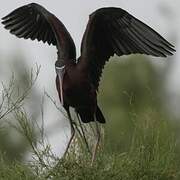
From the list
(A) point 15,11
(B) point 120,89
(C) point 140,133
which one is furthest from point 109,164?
(B) point 120,89

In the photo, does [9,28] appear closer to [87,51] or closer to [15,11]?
[15,11]

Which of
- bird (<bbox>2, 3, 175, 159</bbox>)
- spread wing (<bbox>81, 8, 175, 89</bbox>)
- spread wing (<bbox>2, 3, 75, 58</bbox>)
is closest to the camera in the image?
bird (<bbox>2, 3, 175, 159</bbox>)

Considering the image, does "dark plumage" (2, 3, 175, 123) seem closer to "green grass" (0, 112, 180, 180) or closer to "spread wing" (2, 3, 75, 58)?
"spread wing" (2, 3, 75, 58)

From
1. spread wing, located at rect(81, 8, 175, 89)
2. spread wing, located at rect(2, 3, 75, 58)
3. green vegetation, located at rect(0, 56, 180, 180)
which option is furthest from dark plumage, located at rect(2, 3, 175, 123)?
green vegetation, located at rect(0, 56, 180, 180)

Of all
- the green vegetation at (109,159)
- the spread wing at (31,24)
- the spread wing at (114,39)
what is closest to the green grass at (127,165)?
the green vegetation at (109,159)

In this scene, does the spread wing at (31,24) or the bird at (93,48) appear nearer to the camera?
the bird at (93,48)

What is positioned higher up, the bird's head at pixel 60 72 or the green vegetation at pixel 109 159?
the bird's head at pixel 60 72

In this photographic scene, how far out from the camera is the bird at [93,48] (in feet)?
27.2

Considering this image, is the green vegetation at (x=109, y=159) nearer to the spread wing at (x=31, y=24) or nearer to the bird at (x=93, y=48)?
the bird at (x=93, y=48)

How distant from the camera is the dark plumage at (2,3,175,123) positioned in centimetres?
830

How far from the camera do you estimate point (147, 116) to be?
7.84m

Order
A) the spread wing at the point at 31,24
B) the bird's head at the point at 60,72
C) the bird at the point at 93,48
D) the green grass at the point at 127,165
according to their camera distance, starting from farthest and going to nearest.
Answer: the spread wing at the point at 31,24 → the bird at the point at 93,48 → the bird's head at the point at 60,72 → the green grass at the point at 127,165

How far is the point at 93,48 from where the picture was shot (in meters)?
8.52

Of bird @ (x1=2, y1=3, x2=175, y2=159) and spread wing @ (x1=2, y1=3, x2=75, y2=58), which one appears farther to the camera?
spread wing @ (x1=2, y1=3, x2=75, y2=58)
